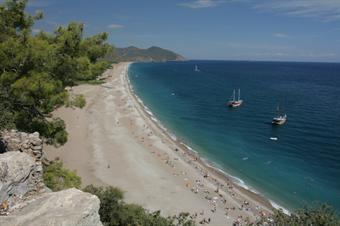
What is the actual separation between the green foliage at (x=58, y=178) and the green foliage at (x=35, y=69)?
2.07 metres

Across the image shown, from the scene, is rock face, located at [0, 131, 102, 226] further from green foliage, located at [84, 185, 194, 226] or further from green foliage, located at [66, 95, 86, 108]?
green foliage, located at [84, 185, 194, 226]

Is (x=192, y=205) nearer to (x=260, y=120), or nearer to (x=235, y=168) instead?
(x=235, y=168)

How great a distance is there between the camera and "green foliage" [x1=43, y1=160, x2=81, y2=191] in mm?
14334

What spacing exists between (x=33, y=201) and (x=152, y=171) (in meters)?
27.3

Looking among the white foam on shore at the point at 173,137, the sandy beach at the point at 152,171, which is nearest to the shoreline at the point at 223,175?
the white foam on shore at the point at 173,137

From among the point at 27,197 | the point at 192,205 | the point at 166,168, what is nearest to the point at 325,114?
the point at 166,168

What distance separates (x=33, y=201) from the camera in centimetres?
916

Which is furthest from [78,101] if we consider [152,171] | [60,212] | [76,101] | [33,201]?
[152,171]

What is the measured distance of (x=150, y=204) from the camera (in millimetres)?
28844

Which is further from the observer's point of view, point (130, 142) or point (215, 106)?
point (215, 106)

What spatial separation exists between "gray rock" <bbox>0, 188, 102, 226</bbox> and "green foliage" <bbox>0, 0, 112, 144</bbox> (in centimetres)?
679

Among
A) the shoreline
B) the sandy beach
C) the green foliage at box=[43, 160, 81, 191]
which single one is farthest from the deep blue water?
the green foliage at box=[43, 160, 81, 191]

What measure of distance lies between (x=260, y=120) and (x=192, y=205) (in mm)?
39010

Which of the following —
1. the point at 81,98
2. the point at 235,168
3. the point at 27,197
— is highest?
the point at 81,98
